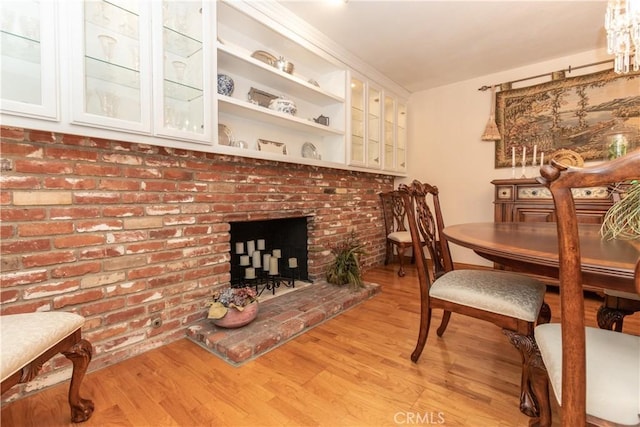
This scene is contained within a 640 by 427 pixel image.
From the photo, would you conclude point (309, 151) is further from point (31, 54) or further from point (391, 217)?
point (31, 54)

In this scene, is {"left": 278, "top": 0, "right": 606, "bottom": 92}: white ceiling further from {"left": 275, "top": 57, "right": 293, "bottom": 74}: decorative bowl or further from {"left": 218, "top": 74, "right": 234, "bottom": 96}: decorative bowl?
{"left": 218, "top": 74, "right": 234, "bottom": 96}: decorative bowl

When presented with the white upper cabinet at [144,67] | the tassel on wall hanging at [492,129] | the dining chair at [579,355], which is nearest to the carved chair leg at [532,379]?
the dining chair at [579,355]

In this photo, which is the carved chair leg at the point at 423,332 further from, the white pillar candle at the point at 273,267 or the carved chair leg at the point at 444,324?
the white pillar candle at the point at 273,267

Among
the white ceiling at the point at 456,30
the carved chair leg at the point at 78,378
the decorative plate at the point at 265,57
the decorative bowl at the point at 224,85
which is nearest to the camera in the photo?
the carved chair leg at the point at 78,378

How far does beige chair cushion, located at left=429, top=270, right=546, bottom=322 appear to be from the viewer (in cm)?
120

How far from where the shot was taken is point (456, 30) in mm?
2461

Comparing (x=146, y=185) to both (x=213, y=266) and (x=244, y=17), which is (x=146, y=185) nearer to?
(x=213, y=266)

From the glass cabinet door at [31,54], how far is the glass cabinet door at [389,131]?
3069 mm

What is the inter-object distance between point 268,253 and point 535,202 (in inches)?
106

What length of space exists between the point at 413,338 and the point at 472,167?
262cm

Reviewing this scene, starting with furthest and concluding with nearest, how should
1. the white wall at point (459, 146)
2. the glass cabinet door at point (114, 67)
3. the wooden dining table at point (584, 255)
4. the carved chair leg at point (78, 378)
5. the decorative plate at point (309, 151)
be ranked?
the white wall at point (459, 146) → the decorative plate at point (309, 151) → the glass cabinet door at point (114, 67) → the carved chair leg at point (78, 378) → the wooden dining table at point (584, 255)

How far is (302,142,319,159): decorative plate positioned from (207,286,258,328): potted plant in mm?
1514

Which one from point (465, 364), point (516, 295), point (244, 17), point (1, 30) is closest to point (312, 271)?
point (465, 364)

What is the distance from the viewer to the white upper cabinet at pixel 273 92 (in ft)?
6.73
